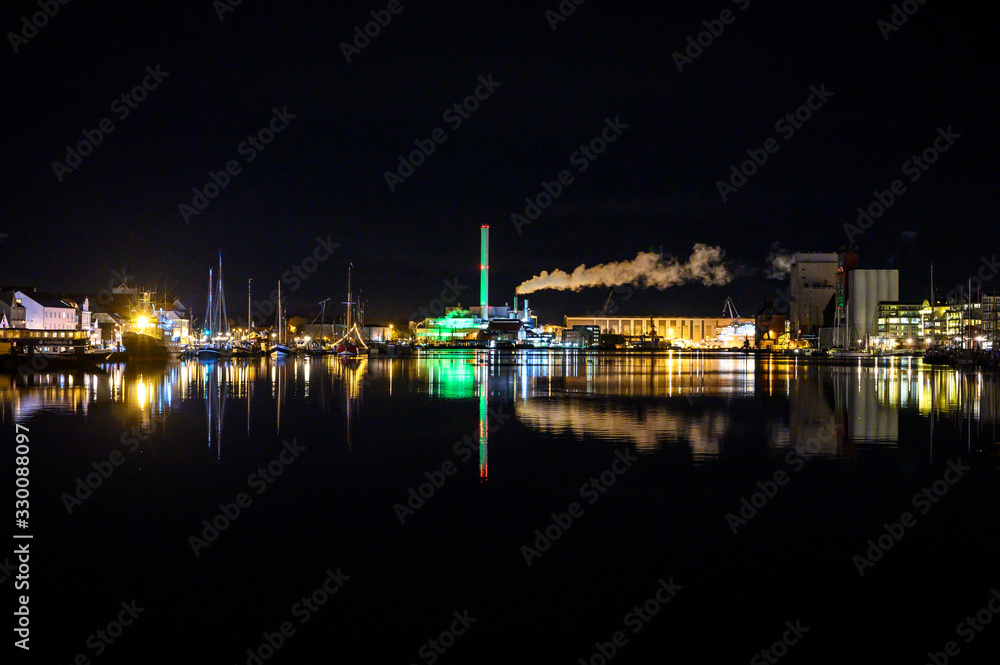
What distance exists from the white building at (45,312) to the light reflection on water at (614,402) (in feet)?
107

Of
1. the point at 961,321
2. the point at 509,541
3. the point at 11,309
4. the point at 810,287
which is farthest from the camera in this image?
the point at 810,287

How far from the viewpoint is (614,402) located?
2825cm

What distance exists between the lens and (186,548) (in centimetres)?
963

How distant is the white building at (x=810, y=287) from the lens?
176875 mm

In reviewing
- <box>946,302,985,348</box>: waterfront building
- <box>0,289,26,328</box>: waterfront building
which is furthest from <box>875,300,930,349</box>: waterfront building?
<box>0,289,26,328</box>: waterfront building

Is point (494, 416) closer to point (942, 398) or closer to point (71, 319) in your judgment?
point (942, 398)

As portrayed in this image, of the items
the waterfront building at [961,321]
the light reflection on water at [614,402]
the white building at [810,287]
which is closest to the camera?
the light reflection on water at [614,402]

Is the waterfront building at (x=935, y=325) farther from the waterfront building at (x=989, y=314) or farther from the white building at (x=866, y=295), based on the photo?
the white building at (x=866, y=295)

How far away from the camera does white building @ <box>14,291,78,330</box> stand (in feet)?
233

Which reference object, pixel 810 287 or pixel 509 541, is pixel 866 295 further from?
pixel 509 541

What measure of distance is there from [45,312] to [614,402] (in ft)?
200

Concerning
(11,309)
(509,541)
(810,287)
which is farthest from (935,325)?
(509,541)

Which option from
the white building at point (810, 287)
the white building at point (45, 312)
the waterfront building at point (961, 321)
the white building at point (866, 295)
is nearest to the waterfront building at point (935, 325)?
the waterfront building at point (961, 321)

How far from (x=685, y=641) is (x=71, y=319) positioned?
267 feet
